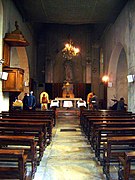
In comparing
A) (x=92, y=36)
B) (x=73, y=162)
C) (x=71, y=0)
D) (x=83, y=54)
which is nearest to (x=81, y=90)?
(x=83, y=54)

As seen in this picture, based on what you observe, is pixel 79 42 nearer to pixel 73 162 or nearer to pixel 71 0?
pixel 71 0

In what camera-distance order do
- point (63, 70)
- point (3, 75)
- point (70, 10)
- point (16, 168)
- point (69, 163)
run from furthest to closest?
point (63, 70)
point (70, 10)
point (3, 75)
point (69, 163)
point (16, 168)

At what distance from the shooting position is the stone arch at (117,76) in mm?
14922

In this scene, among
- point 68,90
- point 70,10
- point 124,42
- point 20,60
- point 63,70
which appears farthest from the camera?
point 63,70

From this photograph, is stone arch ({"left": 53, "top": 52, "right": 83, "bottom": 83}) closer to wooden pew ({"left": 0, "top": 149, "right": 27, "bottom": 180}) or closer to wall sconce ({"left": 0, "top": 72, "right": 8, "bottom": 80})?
wall sconce ({"left": 0, "top": 72, "right": 8, "bottom": 80})

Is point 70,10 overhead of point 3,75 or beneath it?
overhead

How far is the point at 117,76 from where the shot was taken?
15.5 metres

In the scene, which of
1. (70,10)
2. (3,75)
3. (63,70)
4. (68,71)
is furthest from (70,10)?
(63,70)

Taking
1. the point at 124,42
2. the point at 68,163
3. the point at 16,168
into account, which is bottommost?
the point at 68,163

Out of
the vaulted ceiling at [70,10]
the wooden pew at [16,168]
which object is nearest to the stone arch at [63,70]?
the vaulted ceiling at [70,10]

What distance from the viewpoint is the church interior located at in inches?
156

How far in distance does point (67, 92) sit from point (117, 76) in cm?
487

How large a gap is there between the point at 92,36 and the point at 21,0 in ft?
38.7

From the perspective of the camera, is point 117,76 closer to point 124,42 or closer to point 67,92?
point 124,42
